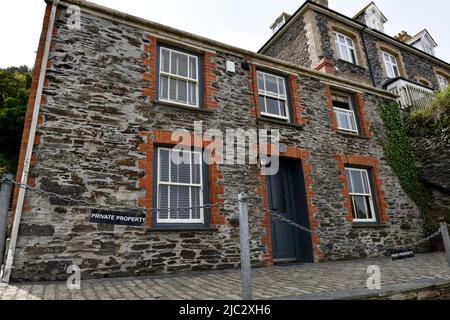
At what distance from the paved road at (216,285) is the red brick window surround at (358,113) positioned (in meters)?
4.81

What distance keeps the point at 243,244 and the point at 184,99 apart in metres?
4.94

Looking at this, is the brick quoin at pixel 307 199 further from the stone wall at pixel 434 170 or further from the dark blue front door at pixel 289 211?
the stone wall at pixel 434 170

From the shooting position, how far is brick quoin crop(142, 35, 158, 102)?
20.9 ft

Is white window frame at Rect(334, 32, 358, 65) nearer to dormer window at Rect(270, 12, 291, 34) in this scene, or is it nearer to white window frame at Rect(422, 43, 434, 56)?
dormer window at Rect(270, 12, 291, 34)

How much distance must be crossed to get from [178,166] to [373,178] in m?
6.51

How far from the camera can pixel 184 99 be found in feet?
23.1

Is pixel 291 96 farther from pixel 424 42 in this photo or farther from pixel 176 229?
pixel 424 42

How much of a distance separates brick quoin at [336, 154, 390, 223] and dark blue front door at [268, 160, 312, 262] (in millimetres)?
1489

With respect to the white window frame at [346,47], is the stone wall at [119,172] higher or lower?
lower

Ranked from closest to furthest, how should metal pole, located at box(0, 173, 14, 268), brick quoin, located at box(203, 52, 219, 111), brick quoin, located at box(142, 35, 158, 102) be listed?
1. metal pole, located at box(0, 173, 14, 268)
2. brick quoin, located at box(142, 35, 158, 102)
3. brick quoin, located at box(203, 52, 219, 111)

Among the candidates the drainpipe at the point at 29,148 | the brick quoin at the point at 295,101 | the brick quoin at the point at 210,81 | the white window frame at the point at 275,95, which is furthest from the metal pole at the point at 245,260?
the brick quoin at the point at 295,101

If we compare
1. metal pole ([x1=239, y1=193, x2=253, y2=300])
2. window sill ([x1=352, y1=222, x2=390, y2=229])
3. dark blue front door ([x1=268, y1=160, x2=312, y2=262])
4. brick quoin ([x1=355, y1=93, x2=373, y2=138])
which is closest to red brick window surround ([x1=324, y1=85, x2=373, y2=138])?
brick quoin ([x1=355, y1=93, x2=373, y2=138])

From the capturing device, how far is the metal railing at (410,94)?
12.0 meters
